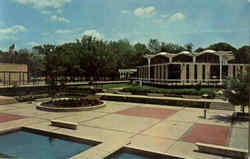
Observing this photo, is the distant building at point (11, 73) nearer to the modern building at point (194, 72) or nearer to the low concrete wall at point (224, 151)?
the modern building at point (194, 72)

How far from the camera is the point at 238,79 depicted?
856cm

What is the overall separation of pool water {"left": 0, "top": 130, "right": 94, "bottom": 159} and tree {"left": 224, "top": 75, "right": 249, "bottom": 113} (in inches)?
252

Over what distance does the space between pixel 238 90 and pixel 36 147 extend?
7850mm

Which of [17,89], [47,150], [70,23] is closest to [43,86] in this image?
[17,89]

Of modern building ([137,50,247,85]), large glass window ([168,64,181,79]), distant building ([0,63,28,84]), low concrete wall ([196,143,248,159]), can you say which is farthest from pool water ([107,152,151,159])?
distant building ([0,63,28,84])

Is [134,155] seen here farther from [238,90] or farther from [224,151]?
[238,90]

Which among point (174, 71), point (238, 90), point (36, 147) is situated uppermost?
point (174, 71)

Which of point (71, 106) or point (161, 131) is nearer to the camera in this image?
point (161, 131)

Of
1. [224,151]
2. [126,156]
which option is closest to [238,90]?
[224,151]

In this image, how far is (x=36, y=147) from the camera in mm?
5555

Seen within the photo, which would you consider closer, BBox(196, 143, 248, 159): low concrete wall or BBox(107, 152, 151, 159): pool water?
BBox(196, 143, 248, 159): low concrete wall

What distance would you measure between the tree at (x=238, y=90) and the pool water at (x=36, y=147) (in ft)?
21.0

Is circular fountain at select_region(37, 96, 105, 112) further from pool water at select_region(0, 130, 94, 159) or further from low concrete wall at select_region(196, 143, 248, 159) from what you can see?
low concrete wall at select_region(196, 143, 248, 159)

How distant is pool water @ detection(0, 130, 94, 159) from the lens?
503cm
